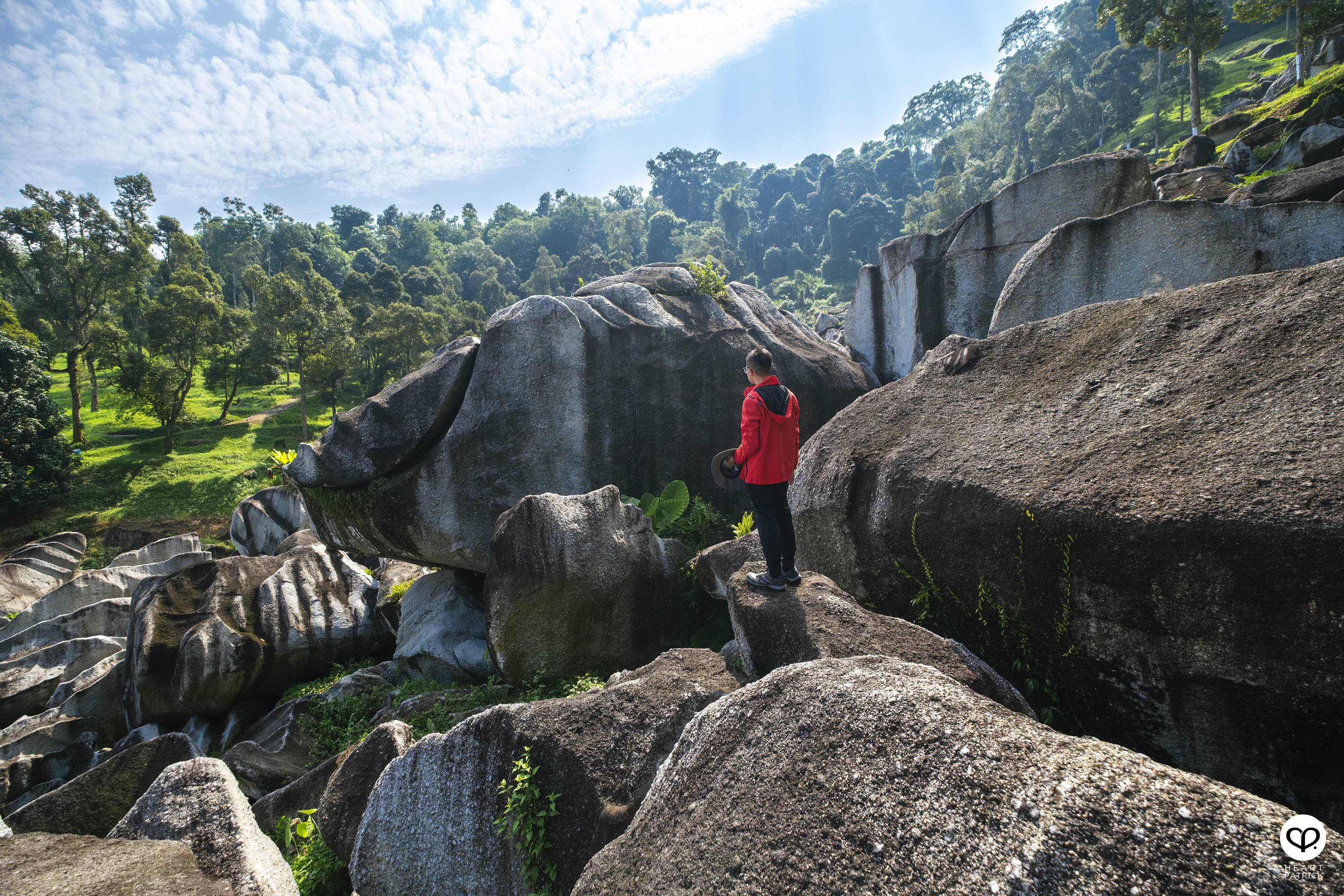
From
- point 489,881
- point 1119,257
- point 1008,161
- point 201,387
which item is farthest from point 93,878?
point 1008,161

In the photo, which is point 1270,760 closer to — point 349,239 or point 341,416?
point 341,416

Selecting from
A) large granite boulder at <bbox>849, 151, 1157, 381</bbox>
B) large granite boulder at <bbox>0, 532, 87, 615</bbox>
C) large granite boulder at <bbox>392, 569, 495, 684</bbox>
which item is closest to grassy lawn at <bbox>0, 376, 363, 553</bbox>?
large granite boulder at <bbox>0, 532, 87, 615</bbox>

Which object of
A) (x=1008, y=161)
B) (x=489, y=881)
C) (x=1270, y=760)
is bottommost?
(x=489, y=881)

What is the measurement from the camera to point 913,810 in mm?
2256

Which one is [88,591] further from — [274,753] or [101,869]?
[101,869]

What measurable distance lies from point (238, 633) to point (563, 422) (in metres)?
6.30

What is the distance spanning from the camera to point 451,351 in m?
10.7

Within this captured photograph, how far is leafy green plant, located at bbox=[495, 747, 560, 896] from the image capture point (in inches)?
146

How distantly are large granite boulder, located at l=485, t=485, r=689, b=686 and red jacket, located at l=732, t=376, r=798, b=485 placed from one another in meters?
3.17

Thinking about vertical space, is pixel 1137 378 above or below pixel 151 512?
above

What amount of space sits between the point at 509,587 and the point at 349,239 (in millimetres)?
104623

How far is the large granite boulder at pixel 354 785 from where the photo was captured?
497cm

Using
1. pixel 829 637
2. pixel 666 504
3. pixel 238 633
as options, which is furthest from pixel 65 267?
pixel 829 637

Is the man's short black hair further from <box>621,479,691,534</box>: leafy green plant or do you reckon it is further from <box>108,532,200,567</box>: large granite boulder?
<box>108,532,200,567</box>: large granite boulder
